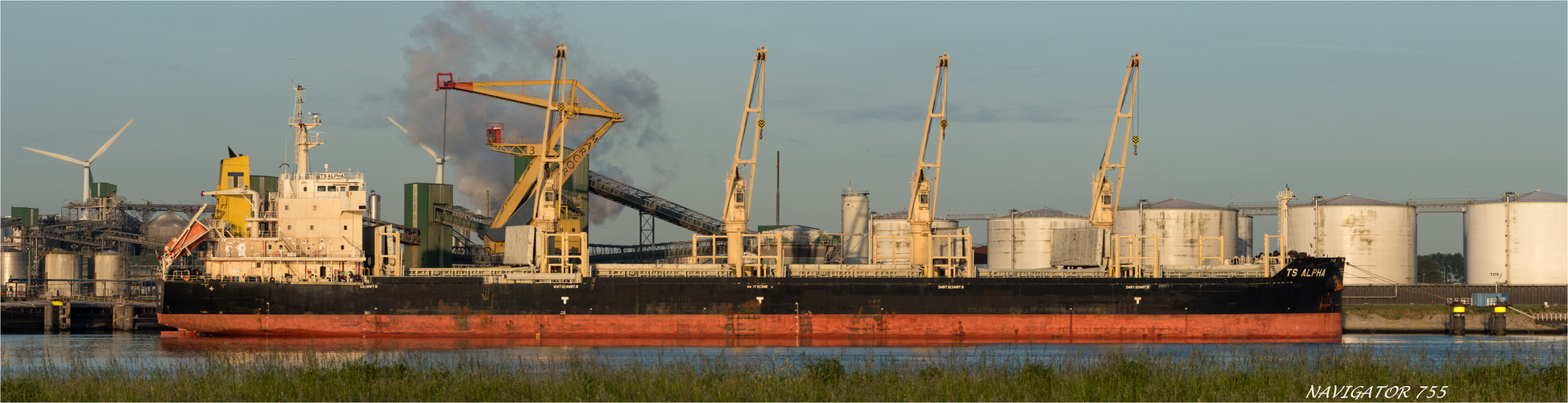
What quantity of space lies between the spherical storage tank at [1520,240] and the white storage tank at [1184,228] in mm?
14482

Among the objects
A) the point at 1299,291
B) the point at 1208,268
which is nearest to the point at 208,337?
the point at 1208,268

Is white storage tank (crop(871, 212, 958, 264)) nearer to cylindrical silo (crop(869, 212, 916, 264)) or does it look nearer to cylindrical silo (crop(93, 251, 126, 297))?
cylindrical silo (crop(869, 212, 916, 264))

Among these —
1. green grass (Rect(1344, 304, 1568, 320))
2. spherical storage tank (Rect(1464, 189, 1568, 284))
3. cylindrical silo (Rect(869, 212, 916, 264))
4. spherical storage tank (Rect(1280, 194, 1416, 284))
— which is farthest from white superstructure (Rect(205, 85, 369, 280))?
spherical storage tank (Rect(1464, 189, 1568, 284))

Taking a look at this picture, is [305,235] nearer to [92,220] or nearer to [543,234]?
[543,234]

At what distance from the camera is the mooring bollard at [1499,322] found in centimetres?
5594

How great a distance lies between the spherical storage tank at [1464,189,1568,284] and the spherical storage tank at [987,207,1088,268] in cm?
2376

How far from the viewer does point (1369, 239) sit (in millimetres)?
70312

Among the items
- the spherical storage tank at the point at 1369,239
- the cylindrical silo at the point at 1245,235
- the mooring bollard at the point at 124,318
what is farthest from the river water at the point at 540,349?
the cylindrical silo at the point at 1245,235

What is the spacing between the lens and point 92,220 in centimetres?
8444

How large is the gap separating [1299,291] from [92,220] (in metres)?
81.2

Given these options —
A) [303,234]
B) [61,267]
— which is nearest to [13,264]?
[61,267]

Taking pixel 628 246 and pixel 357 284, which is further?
pixel 628 246

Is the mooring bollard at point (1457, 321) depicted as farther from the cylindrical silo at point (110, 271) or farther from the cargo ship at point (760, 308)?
the cylindrical silo at point (110, 271)

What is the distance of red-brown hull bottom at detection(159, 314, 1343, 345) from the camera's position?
47.2 meters
